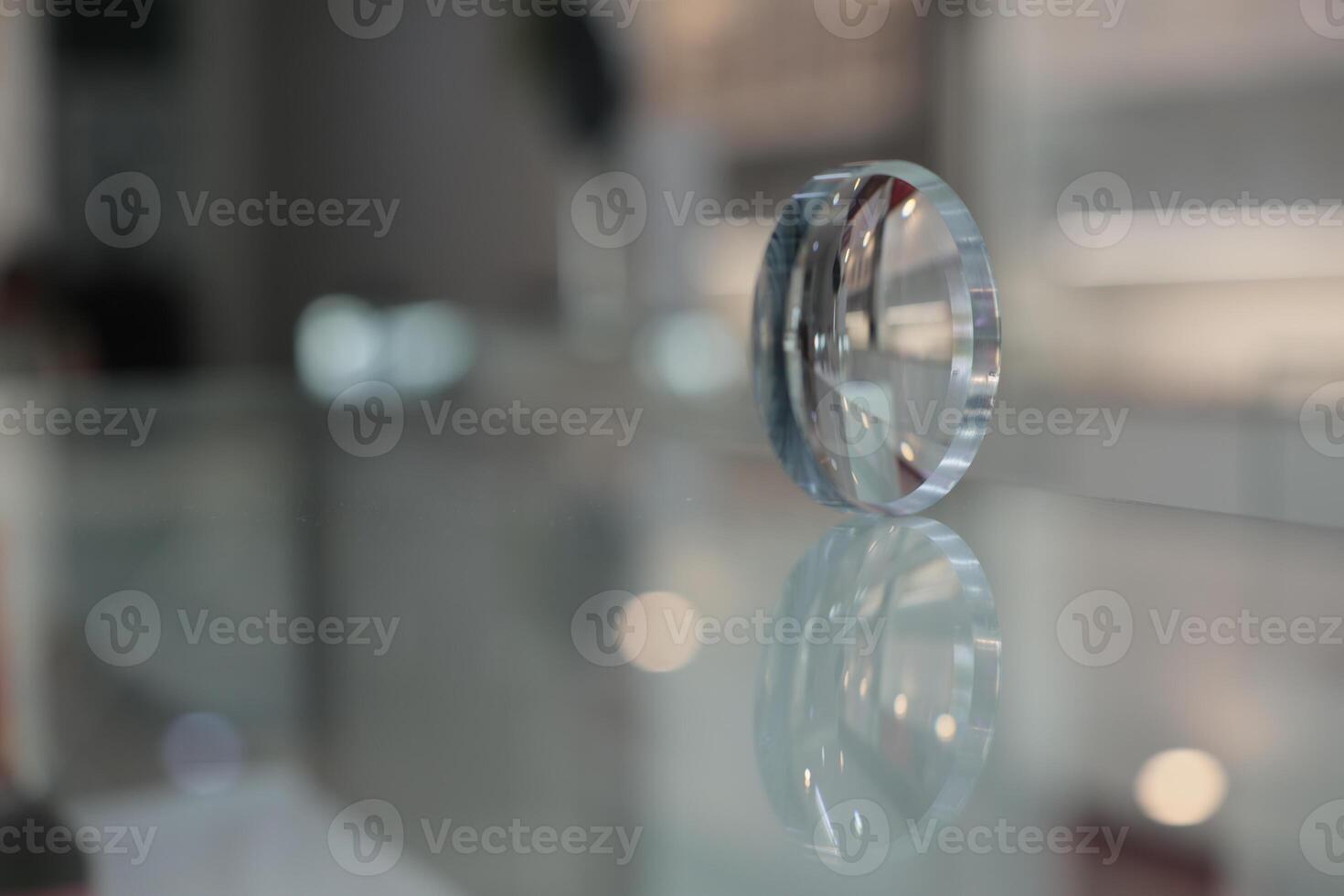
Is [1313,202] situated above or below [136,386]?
above

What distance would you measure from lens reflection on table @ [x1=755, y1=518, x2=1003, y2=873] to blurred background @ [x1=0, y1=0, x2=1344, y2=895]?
0.01 metres

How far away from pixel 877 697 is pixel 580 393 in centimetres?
148

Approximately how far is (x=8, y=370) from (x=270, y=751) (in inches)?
119

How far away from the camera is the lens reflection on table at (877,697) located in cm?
37

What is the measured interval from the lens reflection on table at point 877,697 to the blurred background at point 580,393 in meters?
→ 0.01

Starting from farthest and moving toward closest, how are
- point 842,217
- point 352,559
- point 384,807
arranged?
1. point 352,559
2. point 842,217
3. point 384,807

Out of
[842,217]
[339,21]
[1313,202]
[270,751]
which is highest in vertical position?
[339,21]

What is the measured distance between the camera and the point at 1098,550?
760mm

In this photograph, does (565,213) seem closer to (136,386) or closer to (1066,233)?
(136,386)

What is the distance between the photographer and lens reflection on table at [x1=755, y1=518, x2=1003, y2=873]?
367 millimetres

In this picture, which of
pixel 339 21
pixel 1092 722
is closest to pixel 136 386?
pixel 339 21

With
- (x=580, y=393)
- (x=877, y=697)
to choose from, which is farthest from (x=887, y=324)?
(x=580, y=393)

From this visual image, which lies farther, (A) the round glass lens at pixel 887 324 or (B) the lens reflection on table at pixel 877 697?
(A) the round glass lens at pixel 887 324

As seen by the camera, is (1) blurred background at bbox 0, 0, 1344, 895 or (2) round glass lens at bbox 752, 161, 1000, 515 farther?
(2) round glass lens at bbox 752, 161, 1000, 515
